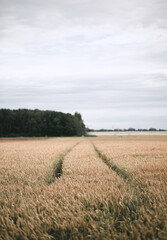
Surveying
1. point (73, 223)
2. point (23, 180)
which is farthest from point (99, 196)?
point (23, 180)

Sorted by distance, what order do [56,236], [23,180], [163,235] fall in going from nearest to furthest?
[163,235] < [56,236] < [23,180]

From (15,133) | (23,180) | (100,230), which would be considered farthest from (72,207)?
(15,133)

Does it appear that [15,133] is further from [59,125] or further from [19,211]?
[19,211]

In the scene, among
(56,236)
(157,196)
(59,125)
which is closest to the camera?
(56,236)

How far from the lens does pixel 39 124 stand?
285 ft

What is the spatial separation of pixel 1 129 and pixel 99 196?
91.2 m

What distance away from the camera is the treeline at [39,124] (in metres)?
85.8

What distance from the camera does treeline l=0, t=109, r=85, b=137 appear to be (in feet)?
282

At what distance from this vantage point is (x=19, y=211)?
3.06 meters

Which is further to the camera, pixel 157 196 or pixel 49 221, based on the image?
pixel 157 196

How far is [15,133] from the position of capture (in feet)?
282

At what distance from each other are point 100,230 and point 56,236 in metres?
0.60

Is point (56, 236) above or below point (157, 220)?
below

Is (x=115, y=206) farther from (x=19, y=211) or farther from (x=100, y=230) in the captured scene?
(x=19, y=211)
